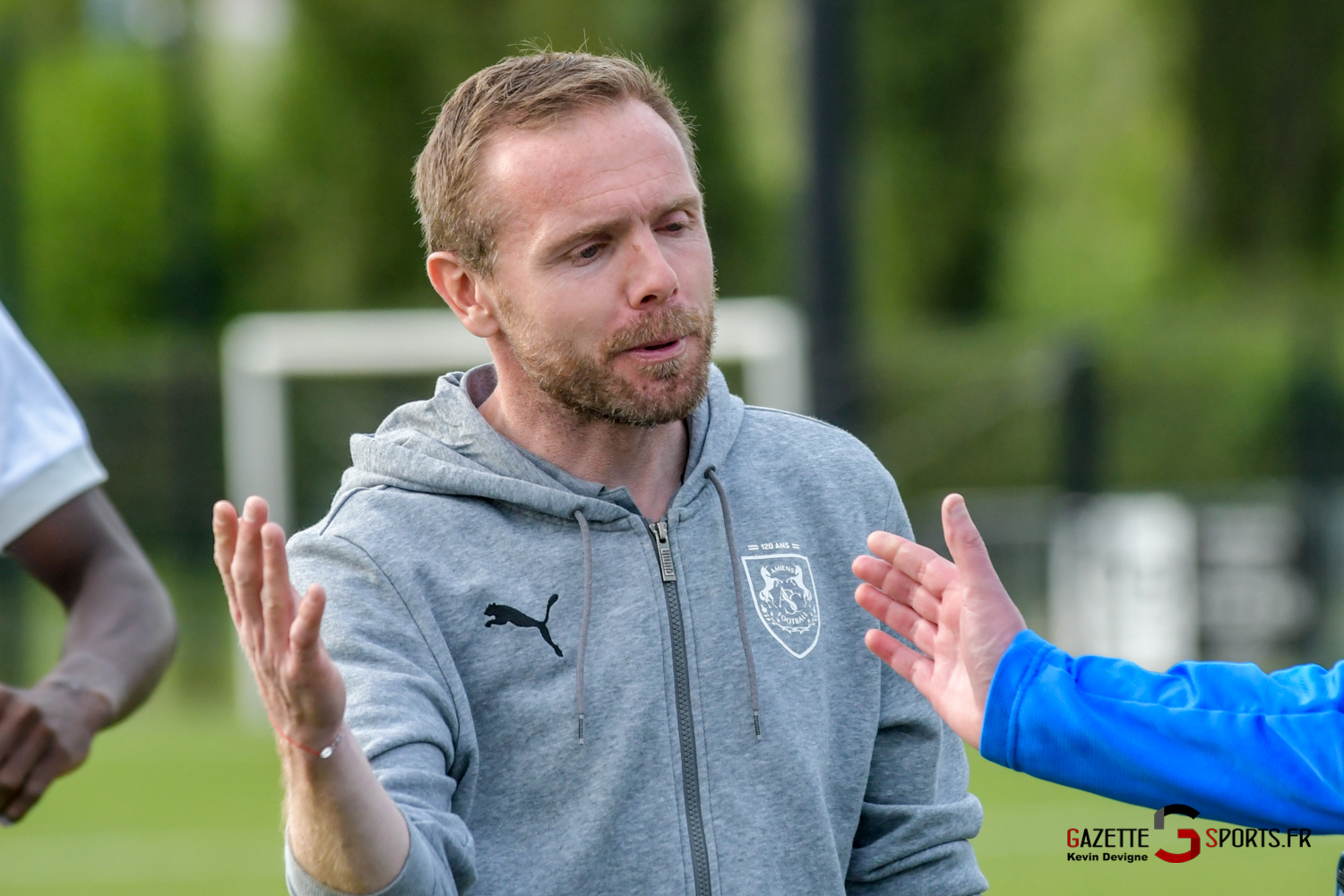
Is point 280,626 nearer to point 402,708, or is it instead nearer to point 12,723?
point 402,708

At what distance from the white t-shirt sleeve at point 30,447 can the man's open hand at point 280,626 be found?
1204 mm

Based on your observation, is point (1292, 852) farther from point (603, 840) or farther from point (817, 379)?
point (603, 840)

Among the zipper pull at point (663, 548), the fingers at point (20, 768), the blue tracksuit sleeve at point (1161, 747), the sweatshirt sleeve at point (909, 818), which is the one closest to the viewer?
the blue tracksuit sleeve at point (1161, 747)

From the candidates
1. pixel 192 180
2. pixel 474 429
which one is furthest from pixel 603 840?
pixel 192 180

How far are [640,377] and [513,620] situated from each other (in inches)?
15.1

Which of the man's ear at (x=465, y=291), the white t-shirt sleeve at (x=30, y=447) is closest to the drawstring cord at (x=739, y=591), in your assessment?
the man's ear at (x=465, y=291)

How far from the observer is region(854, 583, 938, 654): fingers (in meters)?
2.54

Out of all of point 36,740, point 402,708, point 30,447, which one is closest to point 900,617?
point 402,708

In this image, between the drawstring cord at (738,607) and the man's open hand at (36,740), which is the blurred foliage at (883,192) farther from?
the drawstring cord at (738,607)

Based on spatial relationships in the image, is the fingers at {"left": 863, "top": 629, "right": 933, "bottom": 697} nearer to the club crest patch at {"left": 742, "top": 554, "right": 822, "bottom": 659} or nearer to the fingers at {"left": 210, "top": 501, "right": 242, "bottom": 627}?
the club crest patch at {"left": 742, "top": 554, "right": 822, "bottom": 659}

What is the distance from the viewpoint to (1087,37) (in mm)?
20500

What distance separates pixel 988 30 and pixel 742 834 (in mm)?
21193

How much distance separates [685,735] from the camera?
2.54 metres

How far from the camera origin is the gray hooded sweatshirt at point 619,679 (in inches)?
96.7
